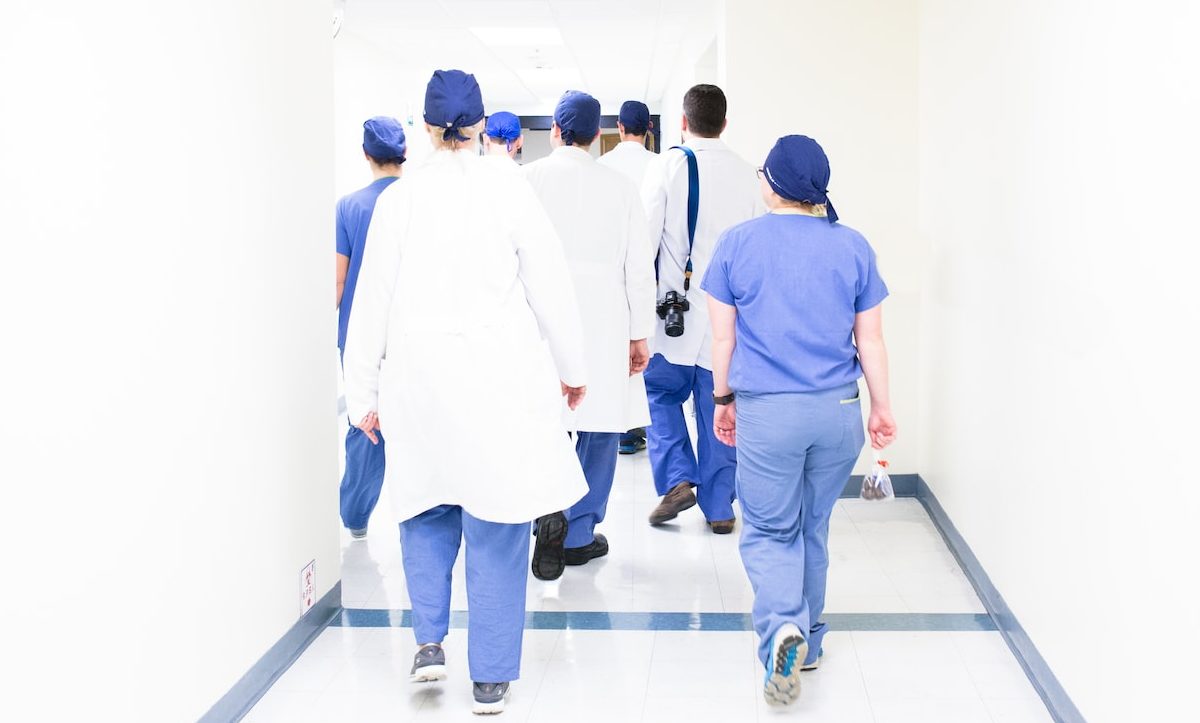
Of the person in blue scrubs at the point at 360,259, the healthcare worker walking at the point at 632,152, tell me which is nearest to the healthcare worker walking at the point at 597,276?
the healthcare worker walking at the point at 632,152

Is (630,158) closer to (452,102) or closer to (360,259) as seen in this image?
(360,259)

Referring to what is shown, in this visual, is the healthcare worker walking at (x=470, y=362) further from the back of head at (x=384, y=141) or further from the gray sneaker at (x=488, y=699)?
the back of head at (x=384, y=141)

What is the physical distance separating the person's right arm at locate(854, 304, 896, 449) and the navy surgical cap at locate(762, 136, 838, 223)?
251 millimetres

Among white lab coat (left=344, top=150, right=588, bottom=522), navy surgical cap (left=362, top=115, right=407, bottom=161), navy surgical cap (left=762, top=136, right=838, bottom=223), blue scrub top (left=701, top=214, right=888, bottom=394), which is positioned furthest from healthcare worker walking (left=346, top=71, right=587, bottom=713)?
navy surgical cap (left=362, top=115, right=407, bottom=161)

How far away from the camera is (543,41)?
8328 mm

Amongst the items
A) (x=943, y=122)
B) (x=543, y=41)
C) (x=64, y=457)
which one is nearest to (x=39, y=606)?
(x=64, y=457)

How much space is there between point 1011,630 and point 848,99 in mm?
2254

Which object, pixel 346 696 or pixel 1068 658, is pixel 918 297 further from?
pixel 346 696

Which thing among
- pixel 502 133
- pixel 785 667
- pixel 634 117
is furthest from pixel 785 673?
pixel 502 133

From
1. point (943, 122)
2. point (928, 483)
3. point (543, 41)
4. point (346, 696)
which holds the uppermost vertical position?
point (543, 41)

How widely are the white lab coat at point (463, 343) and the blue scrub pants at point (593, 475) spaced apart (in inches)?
42.4

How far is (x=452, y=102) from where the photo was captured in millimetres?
2814

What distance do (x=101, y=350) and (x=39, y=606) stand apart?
460 mm

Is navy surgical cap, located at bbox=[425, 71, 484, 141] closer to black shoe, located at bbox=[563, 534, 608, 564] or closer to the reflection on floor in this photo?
the reflection on floor
